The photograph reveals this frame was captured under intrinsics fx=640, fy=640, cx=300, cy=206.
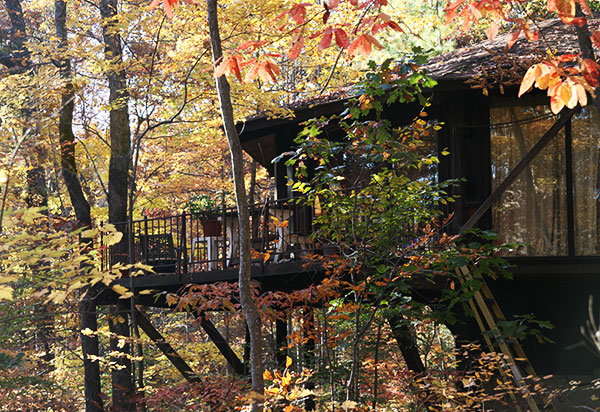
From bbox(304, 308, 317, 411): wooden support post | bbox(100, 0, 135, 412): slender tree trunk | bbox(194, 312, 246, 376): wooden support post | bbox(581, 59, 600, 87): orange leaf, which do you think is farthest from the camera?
bbox(100, 0, 135, 412): slender tree trunk

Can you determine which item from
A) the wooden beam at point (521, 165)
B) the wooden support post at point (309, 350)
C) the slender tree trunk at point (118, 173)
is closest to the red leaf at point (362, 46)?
the wooden support post at point (309, 350)

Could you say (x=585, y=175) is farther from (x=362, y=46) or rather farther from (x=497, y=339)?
(x=362, y=46)

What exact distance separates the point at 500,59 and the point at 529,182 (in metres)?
1.97

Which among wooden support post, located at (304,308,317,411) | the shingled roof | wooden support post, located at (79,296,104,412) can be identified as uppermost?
the shingled roof

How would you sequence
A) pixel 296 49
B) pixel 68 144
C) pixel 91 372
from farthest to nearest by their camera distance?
1. pixel 91 372
2. pixel 68 144
3. pixel 296 49

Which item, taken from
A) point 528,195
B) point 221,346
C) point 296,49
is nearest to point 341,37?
point 296,49

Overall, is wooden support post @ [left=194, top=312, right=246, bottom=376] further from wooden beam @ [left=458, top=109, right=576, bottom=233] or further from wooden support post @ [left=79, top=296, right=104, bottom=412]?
wooden beam @ [left=458, top=109, right=576, bottom=233]

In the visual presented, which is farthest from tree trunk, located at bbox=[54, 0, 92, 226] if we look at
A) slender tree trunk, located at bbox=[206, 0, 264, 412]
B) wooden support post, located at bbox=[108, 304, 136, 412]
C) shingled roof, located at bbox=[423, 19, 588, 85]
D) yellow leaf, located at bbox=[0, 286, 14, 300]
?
yellow leaf, located at bbox=[0, 286, 14, 300]

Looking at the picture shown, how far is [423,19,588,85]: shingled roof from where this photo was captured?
819 cm

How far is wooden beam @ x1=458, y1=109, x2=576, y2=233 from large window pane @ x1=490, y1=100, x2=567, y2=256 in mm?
394

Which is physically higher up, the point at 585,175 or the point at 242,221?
the point at 585,175

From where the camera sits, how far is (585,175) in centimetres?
904

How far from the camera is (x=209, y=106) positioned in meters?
16.0

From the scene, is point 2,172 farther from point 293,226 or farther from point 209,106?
point 209,106
